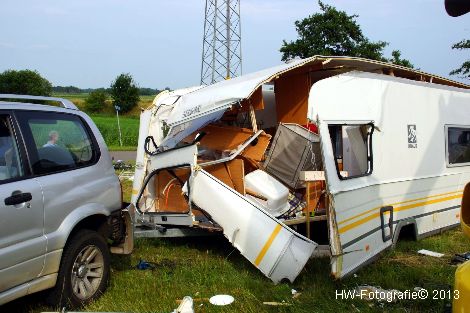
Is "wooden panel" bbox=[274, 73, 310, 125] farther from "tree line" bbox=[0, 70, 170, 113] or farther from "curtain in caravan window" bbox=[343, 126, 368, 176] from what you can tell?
"tree line" bbox=[0, 70, 170, 113]

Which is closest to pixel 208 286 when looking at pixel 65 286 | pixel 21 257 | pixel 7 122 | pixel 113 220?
pixel 113 220

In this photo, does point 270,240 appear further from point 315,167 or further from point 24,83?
point 24,83

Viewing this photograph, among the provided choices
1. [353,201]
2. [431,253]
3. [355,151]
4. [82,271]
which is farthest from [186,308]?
[431,253]

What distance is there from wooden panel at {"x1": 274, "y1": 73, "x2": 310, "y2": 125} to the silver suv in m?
4.50

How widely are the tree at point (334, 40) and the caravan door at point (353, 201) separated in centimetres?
2269

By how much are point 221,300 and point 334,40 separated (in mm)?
26016

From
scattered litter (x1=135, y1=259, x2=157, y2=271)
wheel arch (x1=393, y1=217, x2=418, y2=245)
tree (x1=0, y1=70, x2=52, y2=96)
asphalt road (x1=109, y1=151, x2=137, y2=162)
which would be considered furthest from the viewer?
tree (x1=0, y1=70, x2=52, y2=96)

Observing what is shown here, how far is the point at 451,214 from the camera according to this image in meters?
7.91

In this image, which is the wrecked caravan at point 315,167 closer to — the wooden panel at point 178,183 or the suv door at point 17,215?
the wooden panel at point 178,183

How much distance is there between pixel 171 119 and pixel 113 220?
2547 millimetres

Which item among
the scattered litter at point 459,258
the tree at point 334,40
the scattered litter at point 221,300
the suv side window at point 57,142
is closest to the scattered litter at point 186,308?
the scattered litter at point 221,300

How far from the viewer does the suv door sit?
156 inches

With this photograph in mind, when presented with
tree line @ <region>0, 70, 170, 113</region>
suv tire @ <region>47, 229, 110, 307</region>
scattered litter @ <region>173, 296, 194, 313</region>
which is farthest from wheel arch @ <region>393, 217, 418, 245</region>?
tree line @ <region>0, 70, 170, 113</region>

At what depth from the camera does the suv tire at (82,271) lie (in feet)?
15.2
